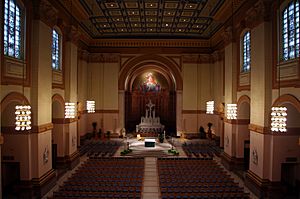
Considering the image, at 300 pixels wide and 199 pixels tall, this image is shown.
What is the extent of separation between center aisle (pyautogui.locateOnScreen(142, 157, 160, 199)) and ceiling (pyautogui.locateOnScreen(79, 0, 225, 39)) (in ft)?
38.8

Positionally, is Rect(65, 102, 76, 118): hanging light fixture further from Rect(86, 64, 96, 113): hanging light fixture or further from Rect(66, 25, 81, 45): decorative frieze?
Rect(86, 64, 96, 113): hanging light fixture

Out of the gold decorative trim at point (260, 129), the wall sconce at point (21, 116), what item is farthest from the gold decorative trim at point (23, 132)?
the gold decorative trim at point (260, 129)

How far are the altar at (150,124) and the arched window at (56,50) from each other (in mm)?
16041

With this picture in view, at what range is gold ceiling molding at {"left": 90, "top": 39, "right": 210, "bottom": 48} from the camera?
2947 centimetres

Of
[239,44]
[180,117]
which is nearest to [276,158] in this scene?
[239,44]

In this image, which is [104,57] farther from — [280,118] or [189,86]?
[280,118]

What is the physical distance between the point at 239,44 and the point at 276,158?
824 centimetres

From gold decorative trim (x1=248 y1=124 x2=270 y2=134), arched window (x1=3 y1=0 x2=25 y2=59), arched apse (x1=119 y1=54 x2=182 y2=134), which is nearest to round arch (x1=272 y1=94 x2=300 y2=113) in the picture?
gold decorative trim (x1=248 y1=124 x2=270 y2=134)

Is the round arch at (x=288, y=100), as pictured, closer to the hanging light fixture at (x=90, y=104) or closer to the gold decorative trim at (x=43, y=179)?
the gold decorative trim at (x=43, y=179)

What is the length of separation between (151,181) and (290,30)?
10.9 metres

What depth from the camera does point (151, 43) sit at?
29719 mm

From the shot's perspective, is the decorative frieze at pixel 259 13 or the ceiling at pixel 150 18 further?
the ceiling at pixel 150 18

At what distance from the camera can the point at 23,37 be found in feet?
42.3

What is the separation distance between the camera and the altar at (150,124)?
3203 cm
